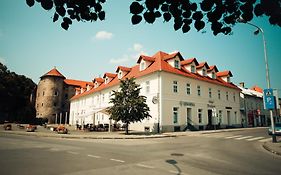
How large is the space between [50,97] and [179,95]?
156 feet

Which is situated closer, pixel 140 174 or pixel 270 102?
pixel 140 174

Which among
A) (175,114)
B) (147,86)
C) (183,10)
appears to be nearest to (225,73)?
(175,114)

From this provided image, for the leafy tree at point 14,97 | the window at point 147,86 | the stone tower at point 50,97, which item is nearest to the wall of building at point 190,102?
the window at point 147,86

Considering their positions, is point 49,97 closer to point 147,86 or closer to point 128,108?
point 147,86

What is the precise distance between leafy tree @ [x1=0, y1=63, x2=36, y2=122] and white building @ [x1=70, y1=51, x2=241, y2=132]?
2620 centimetres

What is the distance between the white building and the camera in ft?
86.9

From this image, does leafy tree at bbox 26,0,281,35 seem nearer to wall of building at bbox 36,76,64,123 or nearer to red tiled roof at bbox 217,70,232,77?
red tiled roof at bbox 217,70,232,77

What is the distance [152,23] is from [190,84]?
27937 millimetres

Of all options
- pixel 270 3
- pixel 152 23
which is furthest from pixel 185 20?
pixel 270 3

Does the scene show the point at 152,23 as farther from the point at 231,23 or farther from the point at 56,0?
the point at 56,0

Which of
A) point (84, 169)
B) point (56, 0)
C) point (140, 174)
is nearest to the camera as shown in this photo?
point (56, 0)

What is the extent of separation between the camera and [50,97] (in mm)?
61969

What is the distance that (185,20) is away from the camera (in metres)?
3.45

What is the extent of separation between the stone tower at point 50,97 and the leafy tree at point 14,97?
12.7 ft
